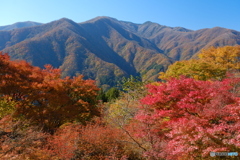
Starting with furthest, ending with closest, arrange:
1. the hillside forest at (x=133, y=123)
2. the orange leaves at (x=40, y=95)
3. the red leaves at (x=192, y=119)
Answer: the orange leaves at (x=40, y=95) → the hillside forest at (x=133, y=123) → the red leaves at (x=192, y=119)

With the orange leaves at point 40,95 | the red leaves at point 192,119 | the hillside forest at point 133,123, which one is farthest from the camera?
the orange leaves at point 40,95

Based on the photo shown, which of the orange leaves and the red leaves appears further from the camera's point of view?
the orange leaves

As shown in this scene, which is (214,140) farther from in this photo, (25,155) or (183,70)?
(183,70)

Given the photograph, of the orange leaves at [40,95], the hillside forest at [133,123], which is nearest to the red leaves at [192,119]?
the hillside forest at [133,123]

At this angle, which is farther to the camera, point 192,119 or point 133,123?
point 133,123

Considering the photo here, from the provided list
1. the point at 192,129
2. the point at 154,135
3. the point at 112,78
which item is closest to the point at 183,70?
the point at 154,135

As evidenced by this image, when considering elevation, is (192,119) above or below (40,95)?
above

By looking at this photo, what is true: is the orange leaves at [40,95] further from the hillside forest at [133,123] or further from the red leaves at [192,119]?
the red leaves at [192,119]

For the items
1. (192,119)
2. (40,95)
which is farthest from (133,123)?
(40,95)

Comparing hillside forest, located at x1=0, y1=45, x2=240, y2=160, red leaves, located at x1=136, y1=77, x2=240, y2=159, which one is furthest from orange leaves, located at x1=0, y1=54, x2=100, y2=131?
red leaves, located at x1=136, y1=77, x2=240, y2=159

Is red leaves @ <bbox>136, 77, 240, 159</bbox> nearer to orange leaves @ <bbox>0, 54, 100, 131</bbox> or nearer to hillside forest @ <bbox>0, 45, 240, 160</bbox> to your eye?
hillside forest @ <bbox>0, 45, 240, 160</bbox>

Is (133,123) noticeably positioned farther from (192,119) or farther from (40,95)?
(40,95)

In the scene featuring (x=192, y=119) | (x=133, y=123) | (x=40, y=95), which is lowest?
(x=133, y=123)

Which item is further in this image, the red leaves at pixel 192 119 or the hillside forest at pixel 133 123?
the hillside forest at pixel 133 123
